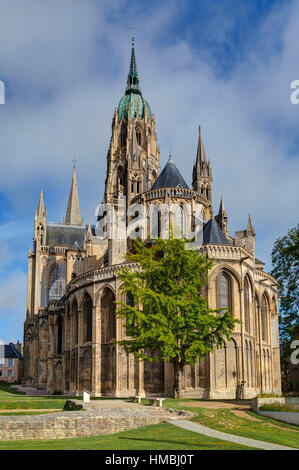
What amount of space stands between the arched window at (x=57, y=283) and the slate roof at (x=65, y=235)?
13.3 feet

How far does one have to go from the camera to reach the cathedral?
42.0m

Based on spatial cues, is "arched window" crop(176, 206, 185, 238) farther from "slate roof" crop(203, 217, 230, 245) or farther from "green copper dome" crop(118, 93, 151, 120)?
"green copper dome" crop(118, 93, 151, 120)

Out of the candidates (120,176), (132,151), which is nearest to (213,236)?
(132,151)

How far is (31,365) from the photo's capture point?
7331cm

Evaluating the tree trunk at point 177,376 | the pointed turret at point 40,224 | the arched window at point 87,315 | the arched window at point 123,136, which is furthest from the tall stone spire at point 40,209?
the tree trunk at point 177,376

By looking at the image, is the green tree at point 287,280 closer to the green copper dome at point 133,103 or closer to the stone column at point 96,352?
the stone column at point 96,352

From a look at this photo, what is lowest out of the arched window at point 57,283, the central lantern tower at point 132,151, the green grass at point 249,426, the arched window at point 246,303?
the green grass at point 249,426

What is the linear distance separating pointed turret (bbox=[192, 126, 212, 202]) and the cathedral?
15 centimetres

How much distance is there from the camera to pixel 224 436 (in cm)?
1939

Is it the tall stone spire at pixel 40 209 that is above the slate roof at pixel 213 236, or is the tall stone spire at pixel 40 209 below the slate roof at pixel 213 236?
above

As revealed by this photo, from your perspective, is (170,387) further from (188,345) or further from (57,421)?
(57,421)

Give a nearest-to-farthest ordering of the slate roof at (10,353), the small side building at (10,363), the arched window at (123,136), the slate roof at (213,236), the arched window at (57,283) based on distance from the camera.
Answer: the slate roof at (213,236), the arched window at (57,283), the arched window at (123,136), the small side building at (10,363), the slate roof at (10,353)

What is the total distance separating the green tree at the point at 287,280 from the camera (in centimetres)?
5309

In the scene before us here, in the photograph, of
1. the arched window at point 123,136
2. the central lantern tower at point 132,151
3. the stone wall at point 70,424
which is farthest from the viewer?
the arched window at point 123,136
